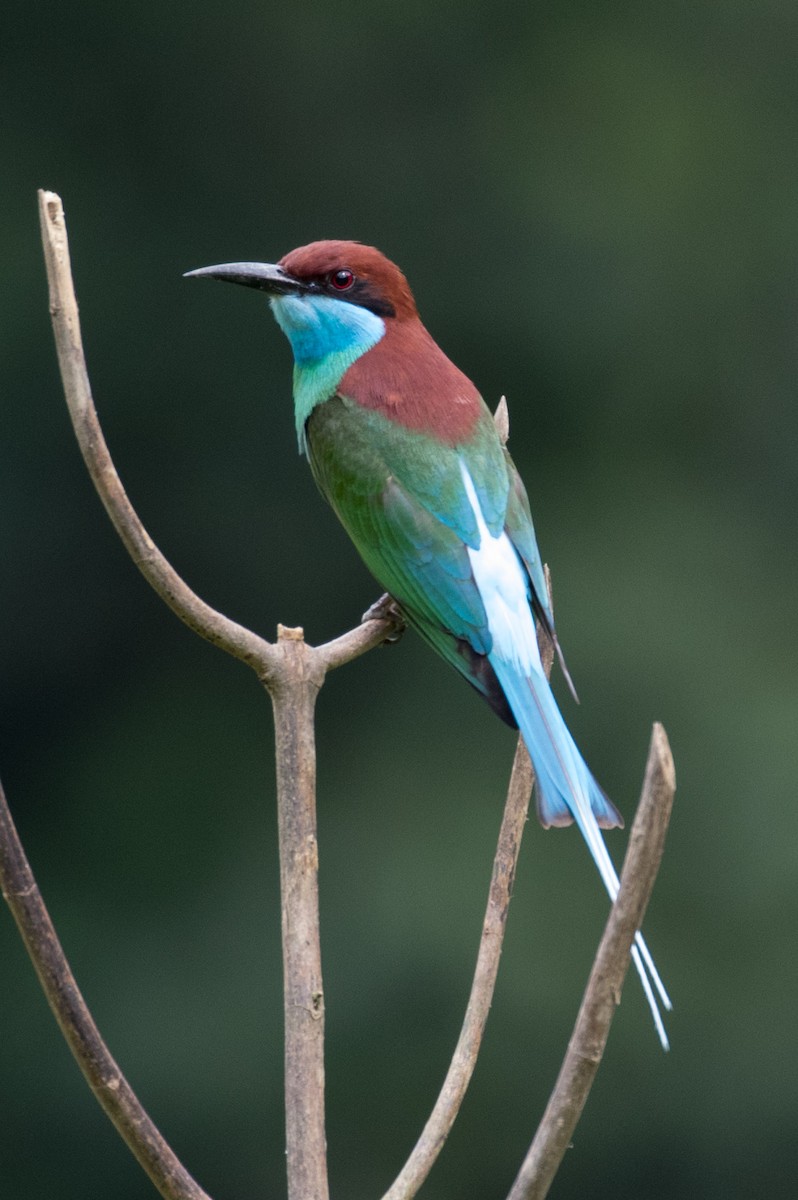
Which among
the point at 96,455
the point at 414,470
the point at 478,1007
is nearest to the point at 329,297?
the point at 414,470

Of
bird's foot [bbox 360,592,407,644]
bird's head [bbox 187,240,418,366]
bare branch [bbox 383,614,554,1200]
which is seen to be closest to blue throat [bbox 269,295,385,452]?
bird's head [bbox 187,240,418,366]

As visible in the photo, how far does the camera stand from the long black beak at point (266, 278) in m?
2.37

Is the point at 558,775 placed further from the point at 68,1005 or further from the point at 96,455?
the point at 68,1005

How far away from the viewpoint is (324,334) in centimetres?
247

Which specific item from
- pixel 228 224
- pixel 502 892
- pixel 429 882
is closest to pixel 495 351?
pixel 228 224

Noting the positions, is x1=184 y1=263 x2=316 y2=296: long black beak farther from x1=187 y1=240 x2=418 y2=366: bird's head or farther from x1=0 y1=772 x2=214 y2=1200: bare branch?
x1=0 y1=772 x2=214 y2=1200: bare branch

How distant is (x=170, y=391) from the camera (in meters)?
6.00

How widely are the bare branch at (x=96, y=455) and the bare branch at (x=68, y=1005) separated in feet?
0.97

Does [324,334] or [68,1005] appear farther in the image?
[324,334]

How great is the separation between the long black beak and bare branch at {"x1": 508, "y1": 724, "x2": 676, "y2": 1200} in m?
1.45

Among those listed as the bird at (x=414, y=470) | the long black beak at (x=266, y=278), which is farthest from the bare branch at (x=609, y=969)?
the long black beak at (x=266, y=278)

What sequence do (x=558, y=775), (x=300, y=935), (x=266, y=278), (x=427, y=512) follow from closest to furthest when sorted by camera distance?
(x=300, y=935) → (x=558, y=775) → (x=427, y=512) → (x=266, y=278)

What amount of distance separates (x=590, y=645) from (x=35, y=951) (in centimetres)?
456

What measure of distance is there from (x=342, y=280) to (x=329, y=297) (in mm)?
32
